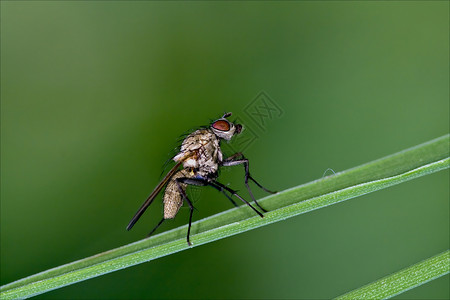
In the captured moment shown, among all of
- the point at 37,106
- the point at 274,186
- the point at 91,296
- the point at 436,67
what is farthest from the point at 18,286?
the point at 436,67

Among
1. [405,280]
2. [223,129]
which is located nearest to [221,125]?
[223,129]

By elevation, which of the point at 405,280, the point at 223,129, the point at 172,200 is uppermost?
the point at 223,129

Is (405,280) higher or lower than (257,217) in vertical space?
lower

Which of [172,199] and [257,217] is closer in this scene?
[257,217]

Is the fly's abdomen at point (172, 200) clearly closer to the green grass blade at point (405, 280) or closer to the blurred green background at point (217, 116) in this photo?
the blurred green background at point (217, 116)

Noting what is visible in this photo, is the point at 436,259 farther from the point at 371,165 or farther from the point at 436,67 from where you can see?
the point at 436,67

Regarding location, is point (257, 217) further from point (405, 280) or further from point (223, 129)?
point (223, 129)

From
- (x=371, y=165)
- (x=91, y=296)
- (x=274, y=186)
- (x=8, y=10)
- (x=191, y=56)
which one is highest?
(x=8, y=10)
